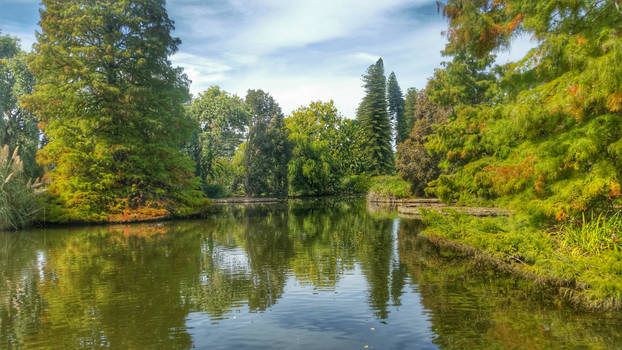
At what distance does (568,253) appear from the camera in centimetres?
827

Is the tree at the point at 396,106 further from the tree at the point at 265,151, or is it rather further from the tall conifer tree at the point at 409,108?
the tree at the point at 265,151

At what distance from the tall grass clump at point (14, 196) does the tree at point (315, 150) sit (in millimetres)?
31941

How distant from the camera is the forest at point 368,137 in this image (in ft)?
27.3

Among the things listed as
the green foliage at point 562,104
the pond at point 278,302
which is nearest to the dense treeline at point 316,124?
the green foliage at point 562,104

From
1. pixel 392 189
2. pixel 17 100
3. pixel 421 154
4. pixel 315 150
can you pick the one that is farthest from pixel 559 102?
pixel 315 150

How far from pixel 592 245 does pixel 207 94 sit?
200ft

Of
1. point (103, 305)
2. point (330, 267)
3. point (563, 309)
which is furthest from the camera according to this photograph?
point (330, 267)

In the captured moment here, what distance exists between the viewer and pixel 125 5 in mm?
25594

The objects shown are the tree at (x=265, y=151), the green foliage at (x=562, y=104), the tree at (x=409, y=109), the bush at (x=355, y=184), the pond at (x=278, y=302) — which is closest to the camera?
the pond at (x=278, y=302)

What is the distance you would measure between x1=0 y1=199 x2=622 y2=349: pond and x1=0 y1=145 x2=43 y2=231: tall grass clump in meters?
6.51

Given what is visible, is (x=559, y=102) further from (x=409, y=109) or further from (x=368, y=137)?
(x=409, y=109)

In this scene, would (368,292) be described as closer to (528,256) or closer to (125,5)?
(528,256)

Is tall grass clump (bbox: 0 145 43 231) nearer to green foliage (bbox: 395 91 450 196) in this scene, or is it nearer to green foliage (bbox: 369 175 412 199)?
green foliage (bbox: 395 91 450 196)

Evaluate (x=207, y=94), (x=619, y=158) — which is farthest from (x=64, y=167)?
(x=207, y=94)
